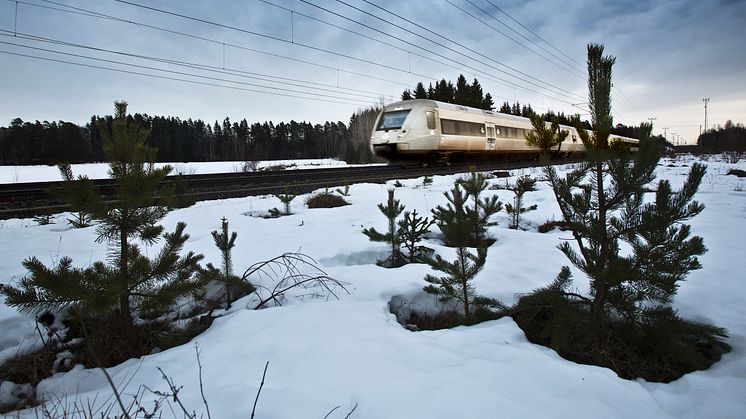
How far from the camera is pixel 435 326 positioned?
9.06ft

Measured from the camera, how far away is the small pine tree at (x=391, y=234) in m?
3.68

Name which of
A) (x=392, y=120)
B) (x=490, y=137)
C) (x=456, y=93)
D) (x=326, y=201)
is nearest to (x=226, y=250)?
(x=326, y=201)

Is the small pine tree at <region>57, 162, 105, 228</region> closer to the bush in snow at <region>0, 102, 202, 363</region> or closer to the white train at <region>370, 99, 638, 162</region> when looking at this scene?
the bush in snow at <region>0, 102, 202, 363</region>

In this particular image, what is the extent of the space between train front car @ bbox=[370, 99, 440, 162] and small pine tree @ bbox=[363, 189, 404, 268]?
32.5 feet

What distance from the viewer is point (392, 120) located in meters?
14.1

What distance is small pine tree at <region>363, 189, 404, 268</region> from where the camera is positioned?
Result: 12.1 ft

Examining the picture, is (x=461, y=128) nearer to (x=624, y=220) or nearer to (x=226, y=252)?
(x=624, y=220)

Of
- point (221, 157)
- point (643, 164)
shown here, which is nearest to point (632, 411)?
point (643, 164)

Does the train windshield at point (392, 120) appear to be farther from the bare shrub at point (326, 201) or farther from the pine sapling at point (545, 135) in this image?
the pine sapling at point (545, 135)

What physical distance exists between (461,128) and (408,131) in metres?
3.34

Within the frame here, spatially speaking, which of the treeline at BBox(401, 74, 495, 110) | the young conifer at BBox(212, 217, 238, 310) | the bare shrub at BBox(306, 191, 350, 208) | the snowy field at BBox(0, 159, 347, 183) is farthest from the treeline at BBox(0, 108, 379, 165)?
the young conifer at BBox(212, 217, 238, 310)

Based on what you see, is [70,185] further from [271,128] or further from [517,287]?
[271,128]

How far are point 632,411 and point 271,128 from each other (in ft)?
320

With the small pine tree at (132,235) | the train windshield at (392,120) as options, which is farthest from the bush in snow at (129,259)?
the train windshield at (392,120)
